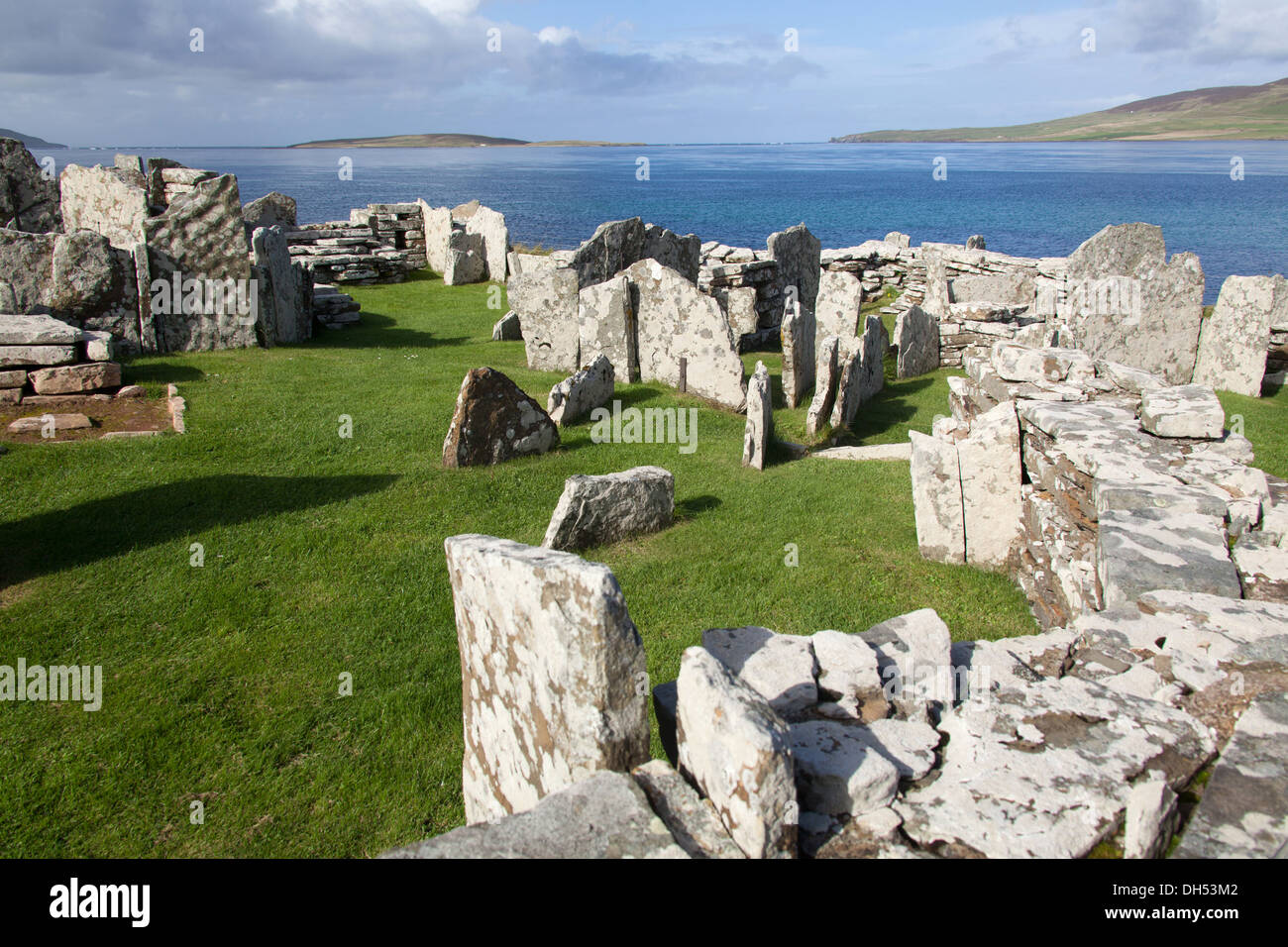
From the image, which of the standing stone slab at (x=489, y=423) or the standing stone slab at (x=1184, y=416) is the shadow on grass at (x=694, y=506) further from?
the standing stone slab at (x=1184, y=416)

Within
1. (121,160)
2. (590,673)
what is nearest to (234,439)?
(590,673)

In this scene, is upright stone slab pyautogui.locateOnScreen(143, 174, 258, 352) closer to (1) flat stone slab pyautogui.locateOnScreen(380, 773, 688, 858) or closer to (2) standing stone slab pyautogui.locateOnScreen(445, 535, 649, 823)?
(2) standing stone slab pyautogui.locateOnScreen(445, 535, 649, 823)

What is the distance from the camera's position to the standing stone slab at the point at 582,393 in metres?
10.1

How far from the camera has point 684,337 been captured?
39.6 feet

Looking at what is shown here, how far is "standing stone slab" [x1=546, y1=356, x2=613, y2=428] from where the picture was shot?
10078mm

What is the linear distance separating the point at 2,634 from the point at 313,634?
80.1 inches

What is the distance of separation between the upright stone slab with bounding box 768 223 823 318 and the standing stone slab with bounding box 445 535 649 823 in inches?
572

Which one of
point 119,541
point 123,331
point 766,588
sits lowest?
point 766,588

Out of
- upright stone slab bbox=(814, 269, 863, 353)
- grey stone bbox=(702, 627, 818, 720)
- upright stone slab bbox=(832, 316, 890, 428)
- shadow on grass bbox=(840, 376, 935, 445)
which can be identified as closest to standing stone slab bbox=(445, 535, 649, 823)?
grey stone bbox=(702, 627, 818, 720)

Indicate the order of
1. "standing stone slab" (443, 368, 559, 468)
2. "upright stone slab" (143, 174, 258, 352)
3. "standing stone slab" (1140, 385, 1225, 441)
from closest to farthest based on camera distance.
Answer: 1. "standing stone slab" (1140, 385, 1225, 441)
2. "standing stone slab" (443, 368, 559, 468)
3. "upright stone slab" (143, 174, 258, 352)

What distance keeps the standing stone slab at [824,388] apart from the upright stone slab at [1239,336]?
261 inches

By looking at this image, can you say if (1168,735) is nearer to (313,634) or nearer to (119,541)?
(313,634)

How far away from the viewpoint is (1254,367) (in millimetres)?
13266

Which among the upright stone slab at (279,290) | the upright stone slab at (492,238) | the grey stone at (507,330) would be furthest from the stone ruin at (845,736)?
the upright stone slab at (492,238)
